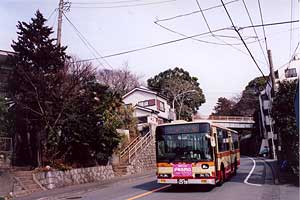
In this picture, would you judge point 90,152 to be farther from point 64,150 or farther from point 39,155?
point 39,155

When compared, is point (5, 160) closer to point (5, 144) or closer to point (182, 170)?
point (5, 144)

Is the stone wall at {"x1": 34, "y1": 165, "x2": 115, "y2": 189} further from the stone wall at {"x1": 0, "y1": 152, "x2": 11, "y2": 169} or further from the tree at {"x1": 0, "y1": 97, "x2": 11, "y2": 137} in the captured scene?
the tree at {"x1": 0, "y1": 97, "x2": 11, "y2": 137}

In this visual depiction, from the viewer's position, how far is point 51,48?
22.7 m

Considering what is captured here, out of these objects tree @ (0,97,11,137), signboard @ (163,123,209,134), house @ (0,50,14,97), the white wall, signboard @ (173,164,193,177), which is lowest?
signboard @ (173,164,193,177)

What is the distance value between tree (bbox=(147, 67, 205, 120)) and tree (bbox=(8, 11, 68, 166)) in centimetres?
4357

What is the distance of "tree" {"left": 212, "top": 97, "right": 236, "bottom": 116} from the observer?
89.9 m

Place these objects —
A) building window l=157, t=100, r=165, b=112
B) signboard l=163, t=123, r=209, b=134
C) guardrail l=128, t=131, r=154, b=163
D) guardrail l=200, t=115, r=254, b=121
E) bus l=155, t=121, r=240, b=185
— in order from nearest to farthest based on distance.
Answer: bus l=155, t=121, r=240, b=185 → signboard l=163, t=123, r=209, b=134 → guardrail l=128, t=131, r=154, b=163 → building window l=157, t=100, r=165, b=112 → guardrail l=200, t=115, r=254, b=121

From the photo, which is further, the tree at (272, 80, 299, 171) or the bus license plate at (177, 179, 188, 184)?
the tree at (272, 80, 299, 171)

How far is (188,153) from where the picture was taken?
48.2ft

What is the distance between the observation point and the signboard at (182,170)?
1454 cm

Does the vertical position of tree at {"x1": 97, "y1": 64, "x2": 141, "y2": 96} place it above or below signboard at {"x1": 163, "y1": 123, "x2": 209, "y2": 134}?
above

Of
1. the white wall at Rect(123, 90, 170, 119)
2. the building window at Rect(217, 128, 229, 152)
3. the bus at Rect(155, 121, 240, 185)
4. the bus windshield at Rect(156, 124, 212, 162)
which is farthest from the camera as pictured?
the white wall at Rect(123, 90, 170, 119)

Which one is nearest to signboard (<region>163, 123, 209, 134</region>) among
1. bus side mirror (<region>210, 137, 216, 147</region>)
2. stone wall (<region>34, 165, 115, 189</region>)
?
bus side mirror (<region>210, 137, 216, 147</region>)

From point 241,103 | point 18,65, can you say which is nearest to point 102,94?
point 18,65
